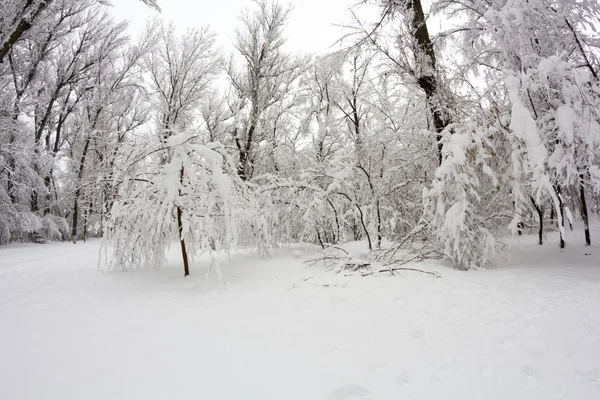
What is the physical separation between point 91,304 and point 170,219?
1376mm

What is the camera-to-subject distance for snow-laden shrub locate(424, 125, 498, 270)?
357 centimetres

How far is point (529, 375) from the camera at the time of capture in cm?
147

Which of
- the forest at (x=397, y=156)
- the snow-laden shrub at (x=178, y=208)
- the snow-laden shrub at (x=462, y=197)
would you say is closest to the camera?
the forest at (x=397, y=156)

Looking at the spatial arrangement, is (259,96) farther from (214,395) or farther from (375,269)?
(214,395)

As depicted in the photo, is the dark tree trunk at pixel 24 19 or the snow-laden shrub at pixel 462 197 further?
the dark tree trunk at pixel 24 19

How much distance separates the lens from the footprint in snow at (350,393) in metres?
1.42

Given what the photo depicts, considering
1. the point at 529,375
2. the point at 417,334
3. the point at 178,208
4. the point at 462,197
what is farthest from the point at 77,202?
the point at 529,375

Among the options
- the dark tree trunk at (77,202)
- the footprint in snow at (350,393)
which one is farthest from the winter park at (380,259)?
the dark tree trunk at (77,202)

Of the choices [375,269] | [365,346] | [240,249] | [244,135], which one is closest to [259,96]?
[244,135]

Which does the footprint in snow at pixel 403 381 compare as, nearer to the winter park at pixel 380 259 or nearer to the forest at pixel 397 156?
the winter park at pixel 380 259

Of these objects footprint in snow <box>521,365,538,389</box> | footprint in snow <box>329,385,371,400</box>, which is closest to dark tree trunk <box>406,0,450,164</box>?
footprint in snow <box>521,365,538,389</box>

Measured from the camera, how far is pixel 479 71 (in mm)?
5160

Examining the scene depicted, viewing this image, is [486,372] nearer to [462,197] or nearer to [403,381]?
[403,381]

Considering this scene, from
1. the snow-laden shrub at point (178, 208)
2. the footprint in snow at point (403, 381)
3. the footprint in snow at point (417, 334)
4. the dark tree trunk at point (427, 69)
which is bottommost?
the footprint in snow at point (403, 381)
